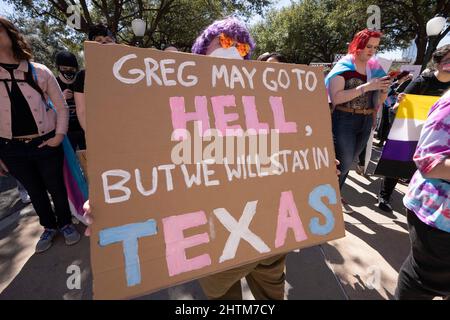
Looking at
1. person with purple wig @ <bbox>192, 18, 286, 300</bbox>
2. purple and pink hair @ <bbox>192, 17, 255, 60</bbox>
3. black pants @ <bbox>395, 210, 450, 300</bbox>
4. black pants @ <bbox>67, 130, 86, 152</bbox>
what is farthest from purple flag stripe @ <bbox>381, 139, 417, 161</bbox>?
black pants @ <bbox>67, 130, 86, 152</bbox>

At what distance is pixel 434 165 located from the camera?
1029 mm

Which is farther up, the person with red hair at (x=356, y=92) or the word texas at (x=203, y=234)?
the person with red hair at (x=356, y=92)

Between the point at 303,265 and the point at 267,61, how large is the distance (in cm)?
162

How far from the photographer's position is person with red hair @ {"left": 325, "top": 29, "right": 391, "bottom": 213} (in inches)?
81.5

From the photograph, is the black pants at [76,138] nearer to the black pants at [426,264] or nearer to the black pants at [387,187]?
the black pants at [426,264]

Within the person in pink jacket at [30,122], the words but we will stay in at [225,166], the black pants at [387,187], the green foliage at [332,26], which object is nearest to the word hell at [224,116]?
the words but we will stay in at [225,166]

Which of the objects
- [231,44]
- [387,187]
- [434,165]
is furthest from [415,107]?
[231,44]

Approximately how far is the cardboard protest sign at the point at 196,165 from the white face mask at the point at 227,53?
8 cm

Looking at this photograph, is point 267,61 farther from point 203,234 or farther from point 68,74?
point 68,74

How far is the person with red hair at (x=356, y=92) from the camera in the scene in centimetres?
207

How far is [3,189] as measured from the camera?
3.36m
